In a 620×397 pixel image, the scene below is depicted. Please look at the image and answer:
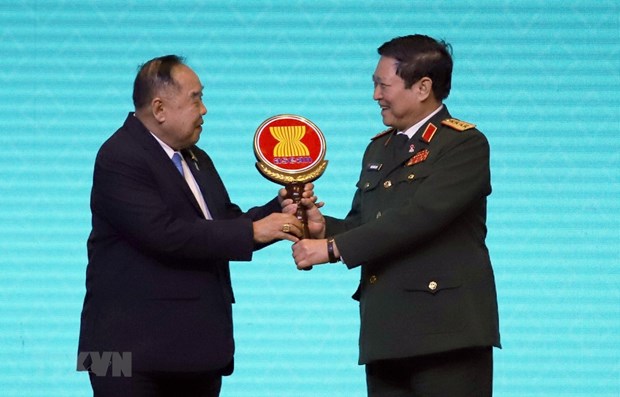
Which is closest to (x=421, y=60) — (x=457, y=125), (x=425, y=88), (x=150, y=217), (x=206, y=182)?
(x=425, y=88)

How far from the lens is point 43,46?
12.6 ft

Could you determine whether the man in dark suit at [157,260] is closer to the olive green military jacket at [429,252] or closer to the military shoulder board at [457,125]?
the olive green military jacket at [429,252]

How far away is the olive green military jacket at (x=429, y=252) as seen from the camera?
250 centimetres

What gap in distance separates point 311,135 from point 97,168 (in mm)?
549

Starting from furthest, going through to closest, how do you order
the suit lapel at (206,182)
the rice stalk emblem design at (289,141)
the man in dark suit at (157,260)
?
the rice stalk emblem design at (289,141) → the suit lapel at (206,182) → the man in dark suit at (157,260)

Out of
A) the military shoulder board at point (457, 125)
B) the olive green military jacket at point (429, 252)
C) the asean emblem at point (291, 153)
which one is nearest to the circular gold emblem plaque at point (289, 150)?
the asean emblem at point (291, 153)

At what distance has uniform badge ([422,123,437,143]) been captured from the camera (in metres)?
2.61

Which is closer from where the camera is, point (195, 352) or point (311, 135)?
point (195, 352)

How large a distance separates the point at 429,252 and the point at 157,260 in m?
0.58

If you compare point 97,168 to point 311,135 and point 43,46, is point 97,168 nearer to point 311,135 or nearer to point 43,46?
point 311,135

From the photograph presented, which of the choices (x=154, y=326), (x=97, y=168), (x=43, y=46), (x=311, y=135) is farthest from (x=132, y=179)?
(x=43, y=46)

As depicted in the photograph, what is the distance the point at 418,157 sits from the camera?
2604 mm

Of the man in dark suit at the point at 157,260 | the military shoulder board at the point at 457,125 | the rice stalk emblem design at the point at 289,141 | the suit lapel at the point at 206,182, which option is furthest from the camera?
the rice stalk emblem design at the point at 289,141

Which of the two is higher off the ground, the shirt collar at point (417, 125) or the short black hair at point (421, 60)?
the short black hair at point (421, 60)
